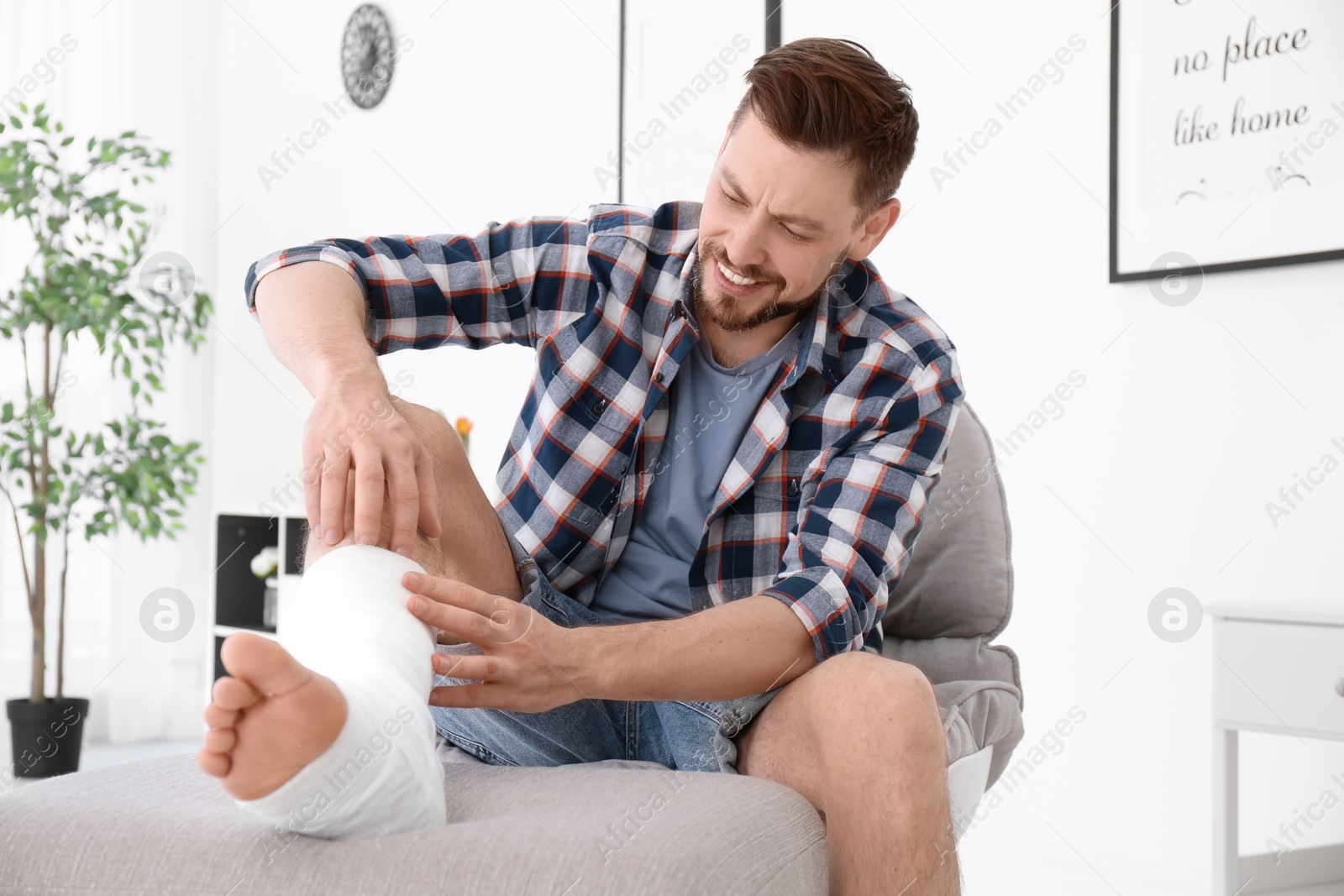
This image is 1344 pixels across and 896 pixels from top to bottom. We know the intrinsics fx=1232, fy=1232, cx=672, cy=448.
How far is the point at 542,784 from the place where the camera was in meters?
0.90

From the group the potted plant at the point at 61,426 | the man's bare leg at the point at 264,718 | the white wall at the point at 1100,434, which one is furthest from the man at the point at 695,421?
the potted plant at the point at 61,426

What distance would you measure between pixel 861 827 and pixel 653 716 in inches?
11.3

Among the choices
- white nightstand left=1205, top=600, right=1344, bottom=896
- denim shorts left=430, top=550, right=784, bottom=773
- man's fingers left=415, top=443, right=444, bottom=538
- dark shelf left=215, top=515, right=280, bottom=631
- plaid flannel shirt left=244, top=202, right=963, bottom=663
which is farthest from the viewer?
dark shelf left=215, top=515, right=280, bottom=631

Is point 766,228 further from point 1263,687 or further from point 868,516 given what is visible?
point 1263,687

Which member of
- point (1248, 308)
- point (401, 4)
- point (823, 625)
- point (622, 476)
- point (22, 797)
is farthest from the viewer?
point (401, 4)

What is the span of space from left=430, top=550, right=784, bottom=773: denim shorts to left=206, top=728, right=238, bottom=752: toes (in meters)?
0.36

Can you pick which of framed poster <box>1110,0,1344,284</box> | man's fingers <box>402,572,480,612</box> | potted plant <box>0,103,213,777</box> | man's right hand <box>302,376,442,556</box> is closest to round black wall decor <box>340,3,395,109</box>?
potted plant <box>0,103,213,777</box>

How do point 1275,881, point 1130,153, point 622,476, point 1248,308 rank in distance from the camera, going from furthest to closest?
point 1130,153, point 1248,308, point 1275,881, point 622,476

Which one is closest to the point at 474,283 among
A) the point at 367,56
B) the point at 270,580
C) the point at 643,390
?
the point at 643,390

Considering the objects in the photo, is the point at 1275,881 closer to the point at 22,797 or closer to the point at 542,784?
the point at 542,784

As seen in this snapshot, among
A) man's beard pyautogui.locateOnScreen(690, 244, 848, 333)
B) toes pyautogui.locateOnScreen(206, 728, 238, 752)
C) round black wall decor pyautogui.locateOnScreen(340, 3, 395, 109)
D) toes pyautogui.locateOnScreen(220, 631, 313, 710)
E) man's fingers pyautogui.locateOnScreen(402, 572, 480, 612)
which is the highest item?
round black wall decor pyautogui.locateOnScreen(340, 3, 395, 109)

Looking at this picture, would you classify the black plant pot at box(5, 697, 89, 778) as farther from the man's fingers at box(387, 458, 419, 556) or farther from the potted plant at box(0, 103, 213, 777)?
the man's fingers at box(387, 458, 419, 556)

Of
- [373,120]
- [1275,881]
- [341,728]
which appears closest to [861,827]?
[341,728]

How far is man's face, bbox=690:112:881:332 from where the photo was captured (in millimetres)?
1238
